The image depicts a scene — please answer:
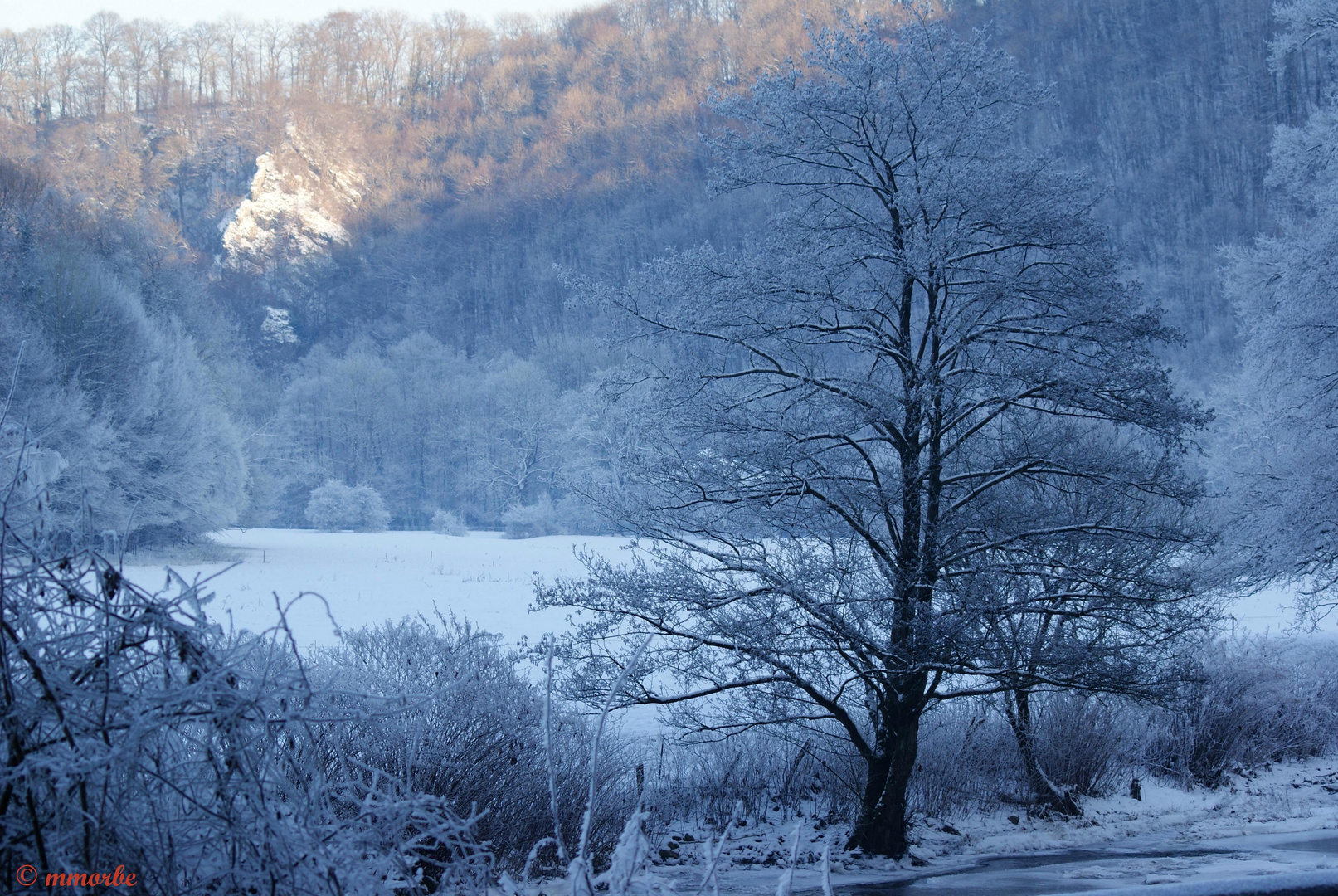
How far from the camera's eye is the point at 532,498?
168 feet

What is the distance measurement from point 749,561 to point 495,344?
214ft

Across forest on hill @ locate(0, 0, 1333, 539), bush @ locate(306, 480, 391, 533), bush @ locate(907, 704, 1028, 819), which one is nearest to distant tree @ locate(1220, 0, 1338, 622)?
bush @ locate(907, 704, 1028, 819)

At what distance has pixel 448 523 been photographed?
46.5 metres

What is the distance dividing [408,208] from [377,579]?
71537 millimetres

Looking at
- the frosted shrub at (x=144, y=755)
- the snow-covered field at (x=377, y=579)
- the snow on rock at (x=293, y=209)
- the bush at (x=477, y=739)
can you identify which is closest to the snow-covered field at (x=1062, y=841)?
the snow-covered field at (x=377, y=579)

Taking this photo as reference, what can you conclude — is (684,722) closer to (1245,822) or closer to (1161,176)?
(1245,822)

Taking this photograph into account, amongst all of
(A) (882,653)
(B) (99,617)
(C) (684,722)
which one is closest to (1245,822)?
(A) (882,653)

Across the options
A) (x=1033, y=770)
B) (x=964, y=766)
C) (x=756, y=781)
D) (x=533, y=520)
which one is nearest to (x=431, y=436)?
(x=533, y=520)

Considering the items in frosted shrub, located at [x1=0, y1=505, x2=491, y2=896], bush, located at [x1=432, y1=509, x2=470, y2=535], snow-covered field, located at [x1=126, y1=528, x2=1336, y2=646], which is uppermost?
frosted shrub, located at [x1=0, y1=505, x2=491, y2=896]

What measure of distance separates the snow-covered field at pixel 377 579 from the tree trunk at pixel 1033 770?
5.69 metres

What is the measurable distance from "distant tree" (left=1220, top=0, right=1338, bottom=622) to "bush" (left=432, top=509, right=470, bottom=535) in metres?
36.5

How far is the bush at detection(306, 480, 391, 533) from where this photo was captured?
4134cm

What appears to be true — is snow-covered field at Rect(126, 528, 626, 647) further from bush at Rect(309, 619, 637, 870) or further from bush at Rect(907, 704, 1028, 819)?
bush at Rect(907, 704, 1028, 819)

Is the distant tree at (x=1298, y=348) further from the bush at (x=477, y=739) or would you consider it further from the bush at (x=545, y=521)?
the bush at (x=545, y=521)
